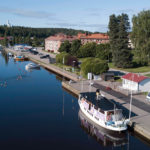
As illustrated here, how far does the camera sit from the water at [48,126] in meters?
25.5

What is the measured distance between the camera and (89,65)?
52.5 m

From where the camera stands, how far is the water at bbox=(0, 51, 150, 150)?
83.6ft

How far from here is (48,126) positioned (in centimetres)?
3006

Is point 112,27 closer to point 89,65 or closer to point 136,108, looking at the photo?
point 89,65

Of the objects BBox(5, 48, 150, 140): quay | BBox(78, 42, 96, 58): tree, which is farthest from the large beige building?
BBox(5, 48, 150, 140): quay

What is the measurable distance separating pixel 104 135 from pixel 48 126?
8317mm

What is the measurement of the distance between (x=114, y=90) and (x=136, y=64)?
31.3 meters

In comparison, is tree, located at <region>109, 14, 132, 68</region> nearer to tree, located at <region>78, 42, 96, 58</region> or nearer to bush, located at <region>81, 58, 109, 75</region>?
bush, located at <region>81, 58, 109, 75</region>

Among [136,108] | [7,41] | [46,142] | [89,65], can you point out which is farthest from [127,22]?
[7,41]

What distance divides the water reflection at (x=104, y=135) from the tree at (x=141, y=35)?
34795 mm

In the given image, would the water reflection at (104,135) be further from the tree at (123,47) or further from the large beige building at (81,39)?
the large beige building at (81,39)

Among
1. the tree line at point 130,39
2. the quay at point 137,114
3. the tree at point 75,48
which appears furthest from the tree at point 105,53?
the quay at point 137,114

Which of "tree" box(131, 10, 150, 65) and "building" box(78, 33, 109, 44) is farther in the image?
"building" box(78, 33, 109, 44)

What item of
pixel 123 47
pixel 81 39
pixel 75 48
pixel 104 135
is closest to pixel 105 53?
pixel 123 47
